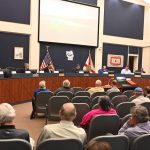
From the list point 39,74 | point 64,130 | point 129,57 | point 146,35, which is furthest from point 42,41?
point 64,130

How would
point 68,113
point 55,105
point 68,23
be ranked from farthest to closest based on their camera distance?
point 68,23 < point 55,105 < point 68,113

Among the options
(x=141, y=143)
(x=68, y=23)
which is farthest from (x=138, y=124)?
(x=68, y=23)

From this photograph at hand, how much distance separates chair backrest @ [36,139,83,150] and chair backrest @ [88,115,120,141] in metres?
1.15

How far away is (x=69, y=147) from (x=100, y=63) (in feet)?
47.9

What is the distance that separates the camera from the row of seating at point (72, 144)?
92.7 inches

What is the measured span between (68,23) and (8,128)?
12727 mm

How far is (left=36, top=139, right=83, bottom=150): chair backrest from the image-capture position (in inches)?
96.2

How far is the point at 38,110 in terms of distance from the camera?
263 inches

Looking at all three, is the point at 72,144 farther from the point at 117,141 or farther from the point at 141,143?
the point at 141,143

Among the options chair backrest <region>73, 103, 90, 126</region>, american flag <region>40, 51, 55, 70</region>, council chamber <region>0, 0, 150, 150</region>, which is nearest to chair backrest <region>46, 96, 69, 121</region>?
council chamber <region>0, 0, 150, 150</region>

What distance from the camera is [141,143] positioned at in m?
2.82

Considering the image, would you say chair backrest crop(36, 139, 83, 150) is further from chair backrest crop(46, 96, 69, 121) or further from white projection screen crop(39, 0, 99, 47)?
white projection screen crop(39, 0, 99, 47)

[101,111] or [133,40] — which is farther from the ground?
[133,40]

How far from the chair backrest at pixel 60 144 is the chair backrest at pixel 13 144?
0.12 metres
